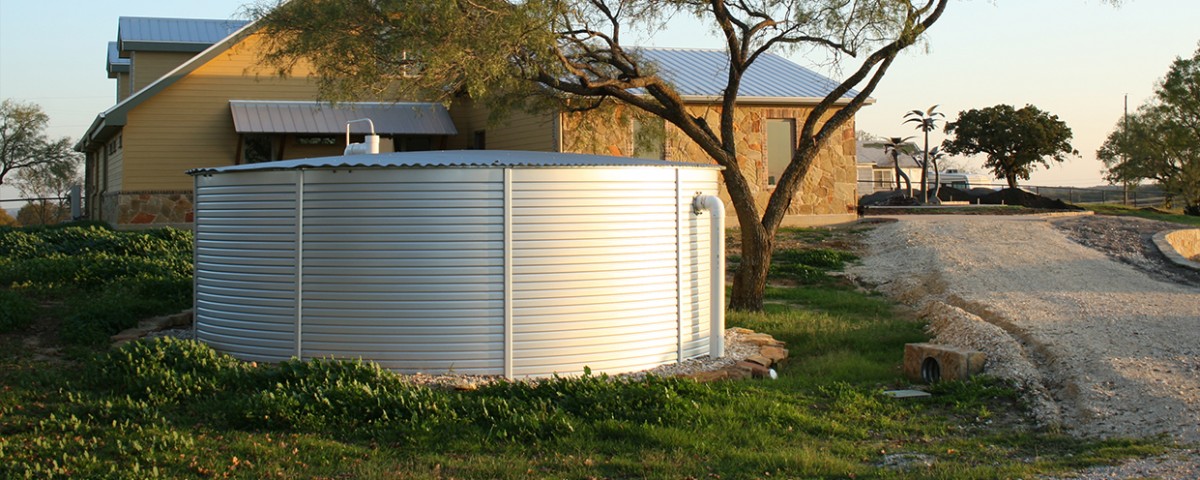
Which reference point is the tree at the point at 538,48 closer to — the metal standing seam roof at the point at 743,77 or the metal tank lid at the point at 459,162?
the metal tank lid at the point at 459,162

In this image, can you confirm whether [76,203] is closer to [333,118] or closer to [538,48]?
[333,118]

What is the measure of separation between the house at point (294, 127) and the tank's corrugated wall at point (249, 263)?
12052 millimetres

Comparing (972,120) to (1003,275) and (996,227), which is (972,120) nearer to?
(996,227)

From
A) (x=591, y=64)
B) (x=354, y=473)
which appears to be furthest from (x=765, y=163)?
(x=354, y=473)

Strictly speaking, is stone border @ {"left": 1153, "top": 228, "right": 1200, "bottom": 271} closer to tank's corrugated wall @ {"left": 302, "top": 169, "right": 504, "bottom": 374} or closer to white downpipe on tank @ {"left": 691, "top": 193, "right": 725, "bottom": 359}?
white downpipe on tank @ {"left": 691, "top": 193, "right": 725, "bottom": 359}

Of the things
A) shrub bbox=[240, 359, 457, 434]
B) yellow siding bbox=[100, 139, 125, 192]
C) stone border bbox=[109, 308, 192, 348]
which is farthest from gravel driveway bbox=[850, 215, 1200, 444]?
yellow siding bbox=[100, 139, 125, 192]

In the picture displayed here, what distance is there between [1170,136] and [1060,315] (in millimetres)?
35262

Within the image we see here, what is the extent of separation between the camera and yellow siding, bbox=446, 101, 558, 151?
22844 millimetres

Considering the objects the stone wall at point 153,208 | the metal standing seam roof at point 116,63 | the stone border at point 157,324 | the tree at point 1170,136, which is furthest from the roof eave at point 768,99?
the tree at point 1170,136

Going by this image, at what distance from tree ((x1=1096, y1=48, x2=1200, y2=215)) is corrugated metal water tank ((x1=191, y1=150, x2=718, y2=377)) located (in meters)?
38.6

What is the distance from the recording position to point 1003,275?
16672mm

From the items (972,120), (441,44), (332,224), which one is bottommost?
(332,224)

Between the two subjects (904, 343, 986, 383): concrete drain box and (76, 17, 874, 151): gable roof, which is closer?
(904, 343, 986, 383): concrete drain box

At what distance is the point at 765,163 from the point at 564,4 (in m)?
12.5
